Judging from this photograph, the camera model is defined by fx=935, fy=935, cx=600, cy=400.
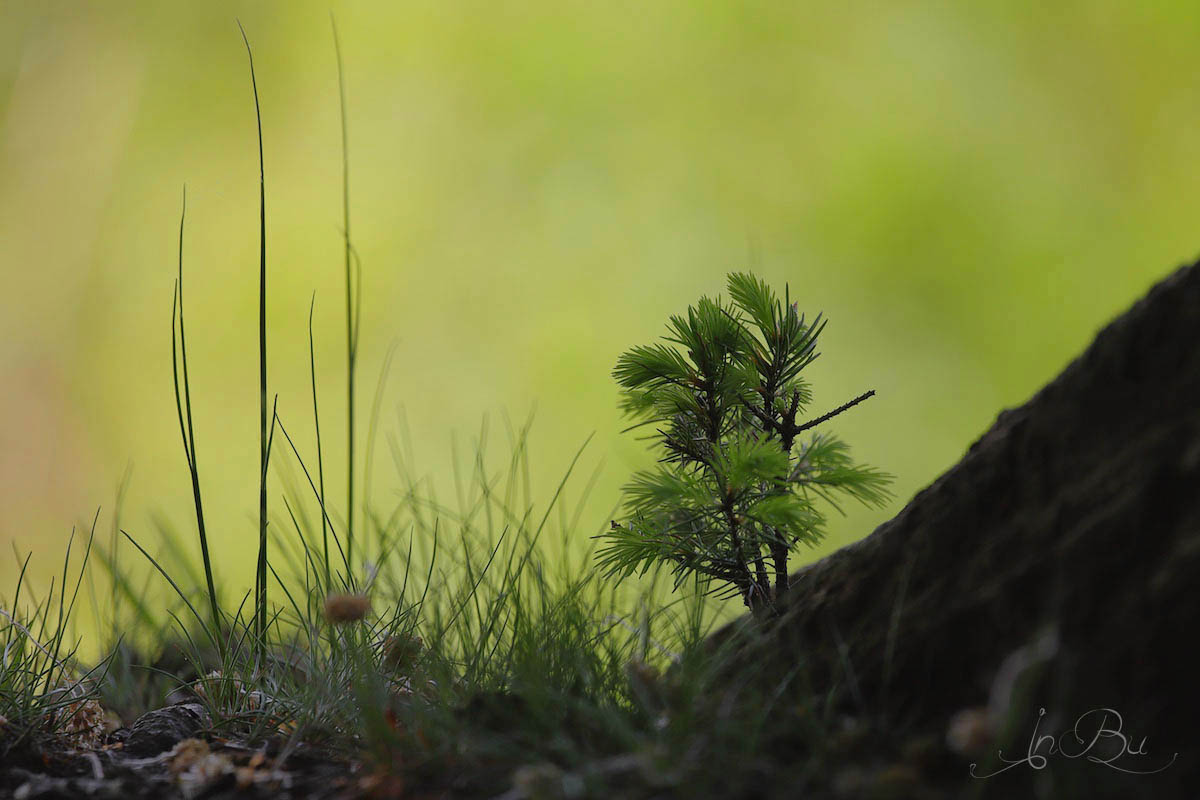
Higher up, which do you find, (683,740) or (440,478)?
(440,478)

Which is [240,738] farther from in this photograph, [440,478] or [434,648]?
[440,478]

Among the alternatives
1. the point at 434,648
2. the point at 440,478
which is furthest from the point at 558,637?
the point at 440,478

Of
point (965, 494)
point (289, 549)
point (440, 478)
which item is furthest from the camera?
point (440, 478)

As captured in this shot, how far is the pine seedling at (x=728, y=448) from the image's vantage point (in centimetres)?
68

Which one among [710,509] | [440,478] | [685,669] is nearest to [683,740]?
[685,669]

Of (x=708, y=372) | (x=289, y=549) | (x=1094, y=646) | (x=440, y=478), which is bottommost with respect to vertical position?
(x=1094, y=646)

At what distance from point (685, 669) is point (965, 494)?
204mm

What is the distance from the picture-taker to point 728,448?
671 mm

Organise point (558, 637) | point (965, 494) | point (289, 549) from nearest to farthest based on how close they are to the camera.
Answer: point (965, 494) < point (558, 637) < point (289, 549)

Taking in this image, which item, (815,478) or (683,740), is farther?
(815,478)

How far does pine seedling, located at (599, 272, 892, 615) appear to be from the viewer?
0.68m

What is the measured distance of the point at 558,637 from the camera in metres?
0.67

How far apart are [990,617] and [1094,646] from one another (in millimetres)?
58

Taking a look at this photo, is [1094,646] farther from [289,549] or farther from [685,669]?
[289,549]
